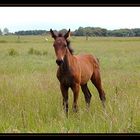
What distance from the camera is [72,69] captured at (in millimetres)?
6090

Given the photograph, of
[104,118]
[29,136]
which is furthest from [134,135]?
[104,118]

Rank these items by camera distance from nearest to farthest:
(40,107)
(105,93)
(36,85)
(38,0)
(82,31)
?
(38,0) → (40,107) → (82,31) → (105,93) → (36,85)

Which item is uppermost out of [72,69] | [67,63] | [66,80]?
[67,63]

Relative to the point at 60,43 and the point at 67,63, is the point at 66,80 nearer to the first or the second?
the point at 67,63

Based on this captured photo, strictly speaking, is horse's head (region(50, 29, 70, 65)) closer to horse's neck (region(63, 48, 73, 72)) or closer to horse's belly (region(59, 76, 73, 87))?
horse's neck (region(63, 48, 73, 72))

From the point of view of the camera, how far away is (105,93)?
295 inches

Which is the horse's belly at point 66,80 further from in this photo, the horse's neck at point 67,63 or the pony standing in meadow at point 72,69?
the horse's neck at point 67,63

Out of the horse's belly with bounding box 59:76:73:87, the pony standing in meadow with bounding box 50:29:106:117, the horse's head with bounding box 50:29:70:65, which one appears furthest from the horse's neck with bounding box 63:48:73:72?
the horse's head with bounding box 50:29:70:65

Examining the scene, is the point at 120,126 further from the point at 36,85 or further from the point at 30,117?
the point at 36,85

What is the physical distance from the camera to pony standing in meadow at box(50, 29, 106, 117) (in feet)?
17.8

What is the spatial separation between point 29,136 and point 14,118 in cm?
258

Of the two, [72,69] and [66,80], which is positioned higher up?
[72,69]

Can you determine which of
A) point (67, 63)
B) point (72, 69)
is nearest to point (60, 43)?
point (67, 63)

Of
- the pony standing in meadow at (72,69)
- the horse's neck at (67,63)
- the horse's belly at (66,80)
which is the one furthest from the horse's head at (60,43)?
the horse's belly at (66,80)
